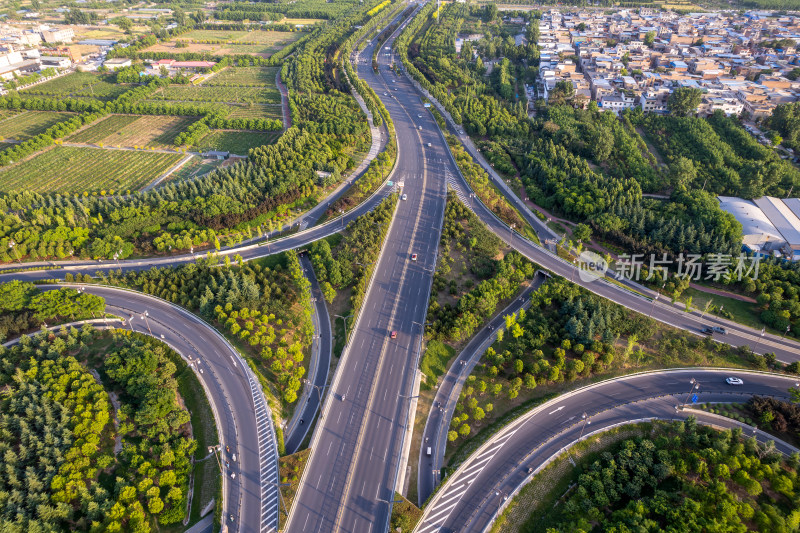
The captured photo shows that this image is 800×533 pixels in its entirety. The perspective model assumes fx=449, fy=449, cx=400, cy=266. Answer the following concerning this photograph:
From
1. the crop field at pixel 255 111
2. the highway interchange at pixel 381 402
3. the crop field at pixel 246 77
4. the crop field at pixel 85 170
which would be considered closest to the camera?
the highway interchange at pixel 381 402

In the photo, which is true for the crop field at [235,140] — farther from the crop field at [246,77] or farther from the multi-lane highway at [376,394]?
the multi-lane highway at [376,394]

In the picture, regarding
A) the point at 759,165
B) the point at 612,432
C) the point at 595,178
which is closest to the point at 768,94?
the point at 759,165

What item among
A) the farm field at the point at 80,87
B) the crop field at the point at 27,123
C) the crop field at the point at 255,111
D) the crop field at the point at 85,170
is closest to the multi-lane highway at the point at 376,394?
the crop field at the point at 85,170

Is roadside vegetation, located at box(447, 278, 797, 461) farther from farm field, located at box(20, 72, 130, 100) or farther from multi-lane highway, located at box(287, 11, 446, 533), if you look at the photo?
farm field, located at box(20, 72, 130, 100)

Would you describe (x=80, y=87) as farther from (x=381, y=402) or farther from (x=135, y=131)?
(x=381, y=402)

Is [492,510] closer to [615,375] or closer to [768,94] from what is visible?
[615,375]

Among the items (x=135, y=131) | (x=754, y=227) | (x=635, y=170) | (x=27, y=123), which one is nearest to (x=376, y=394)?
(x=754, y=227)
